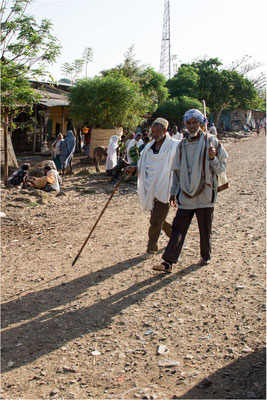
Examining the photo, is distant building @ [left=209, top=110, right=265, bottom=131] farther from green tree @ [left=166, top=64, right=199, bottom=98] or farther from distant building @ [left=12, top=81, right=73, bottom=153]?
distant building @ [left=12, top=81, right=73, bottom=153]

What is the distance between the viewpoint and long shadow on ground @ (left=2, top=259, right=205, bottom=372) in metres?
3.32

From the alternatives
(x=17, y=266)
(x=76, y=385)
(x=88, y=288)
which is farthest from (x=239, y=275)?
(x=17, y=266)

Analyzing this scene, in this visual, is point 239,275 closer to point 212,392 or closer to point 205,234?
point 205,234

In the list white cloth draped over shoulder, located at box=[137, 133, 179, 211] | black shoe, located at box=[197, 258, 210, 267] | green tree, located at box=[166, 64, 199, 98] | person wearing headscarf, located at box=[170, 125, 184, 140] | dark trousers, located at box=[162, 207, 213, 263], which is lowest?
black shoe, located at box=[197, 258, 210, 267]

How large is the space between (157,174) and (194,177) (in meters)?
0.75

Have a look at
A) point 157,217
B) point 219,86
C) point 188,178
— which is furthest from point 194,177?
point 219,86

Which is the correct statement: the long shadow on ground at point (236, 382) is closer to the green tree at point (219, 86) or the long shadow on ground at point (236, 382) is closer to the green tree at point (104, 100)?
the green tree at point (104, 100)

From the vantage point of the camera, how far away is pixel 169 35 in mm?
37656

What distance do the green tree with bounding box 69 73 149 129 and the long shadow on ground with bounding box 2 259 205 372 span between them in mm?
12903

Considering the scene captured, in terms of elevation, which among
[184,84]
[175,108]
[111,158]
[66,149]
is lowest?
[111,158]

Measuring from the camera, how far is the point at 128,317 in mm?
3805

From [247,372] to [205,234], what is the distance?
80.8 inches

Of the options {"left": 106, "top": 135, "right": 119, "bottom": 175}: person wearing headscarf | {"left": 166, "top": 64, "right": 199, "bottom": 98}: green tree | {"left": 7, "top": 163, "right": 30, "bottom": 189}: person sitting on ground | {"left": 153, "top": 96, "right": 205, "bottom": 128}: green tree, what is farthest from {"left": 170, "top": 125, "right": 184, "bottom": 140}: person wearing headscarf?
{"left": 166, "top": 64, "right": 199, "bottom": 98}: green tree

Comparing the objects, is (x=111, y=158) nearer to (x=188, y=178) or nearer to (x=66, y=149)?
(x=66, y=149)
